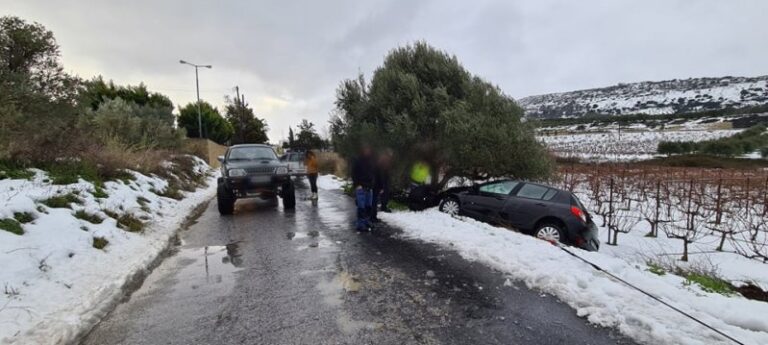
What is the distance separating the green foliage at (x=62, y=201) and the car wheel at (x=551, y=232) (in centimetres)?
889

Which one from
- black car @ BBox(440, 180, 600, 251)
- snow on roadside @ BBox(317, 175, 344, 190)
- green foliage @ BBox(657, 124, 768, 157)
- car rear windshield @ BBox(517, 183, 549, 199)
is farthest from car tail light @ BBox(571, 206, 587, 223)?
green foliage @ BBox(657, 124, 768, 157)

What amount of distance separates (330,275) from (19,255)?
3521mm

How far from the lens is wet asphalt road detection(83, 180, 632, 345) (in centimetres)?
350

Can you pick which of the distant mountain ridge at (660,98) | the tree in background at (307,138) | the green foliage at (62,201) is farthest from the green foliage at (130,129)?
the distant mountain ridge at (660,98)

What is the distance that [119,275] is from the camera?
502 cm

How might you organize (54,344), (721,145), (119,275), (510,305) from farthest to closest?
(721,145)
(119,275)
(510,305)
(54,344)

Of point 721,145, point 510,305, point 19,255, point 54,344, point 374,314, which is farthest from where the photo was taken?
point 721,145

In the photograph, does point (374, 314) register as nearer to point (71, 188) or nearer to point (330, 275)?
point (330, 275)

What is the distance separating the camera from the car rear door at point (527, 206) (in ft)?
29.0

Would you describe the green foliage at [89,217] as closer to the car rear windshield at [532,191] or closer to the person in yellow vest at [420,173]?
the person in yellow vest at [420,173]

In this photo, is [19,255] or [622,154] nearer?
[19,255]

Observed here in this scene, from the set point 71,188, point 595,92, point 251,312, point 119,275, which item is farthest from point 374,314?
point 595,92

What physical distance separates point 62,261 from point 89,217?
6.76 feet

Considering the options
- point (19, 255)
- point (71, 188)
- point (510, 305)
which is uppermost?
point (71, 188)
